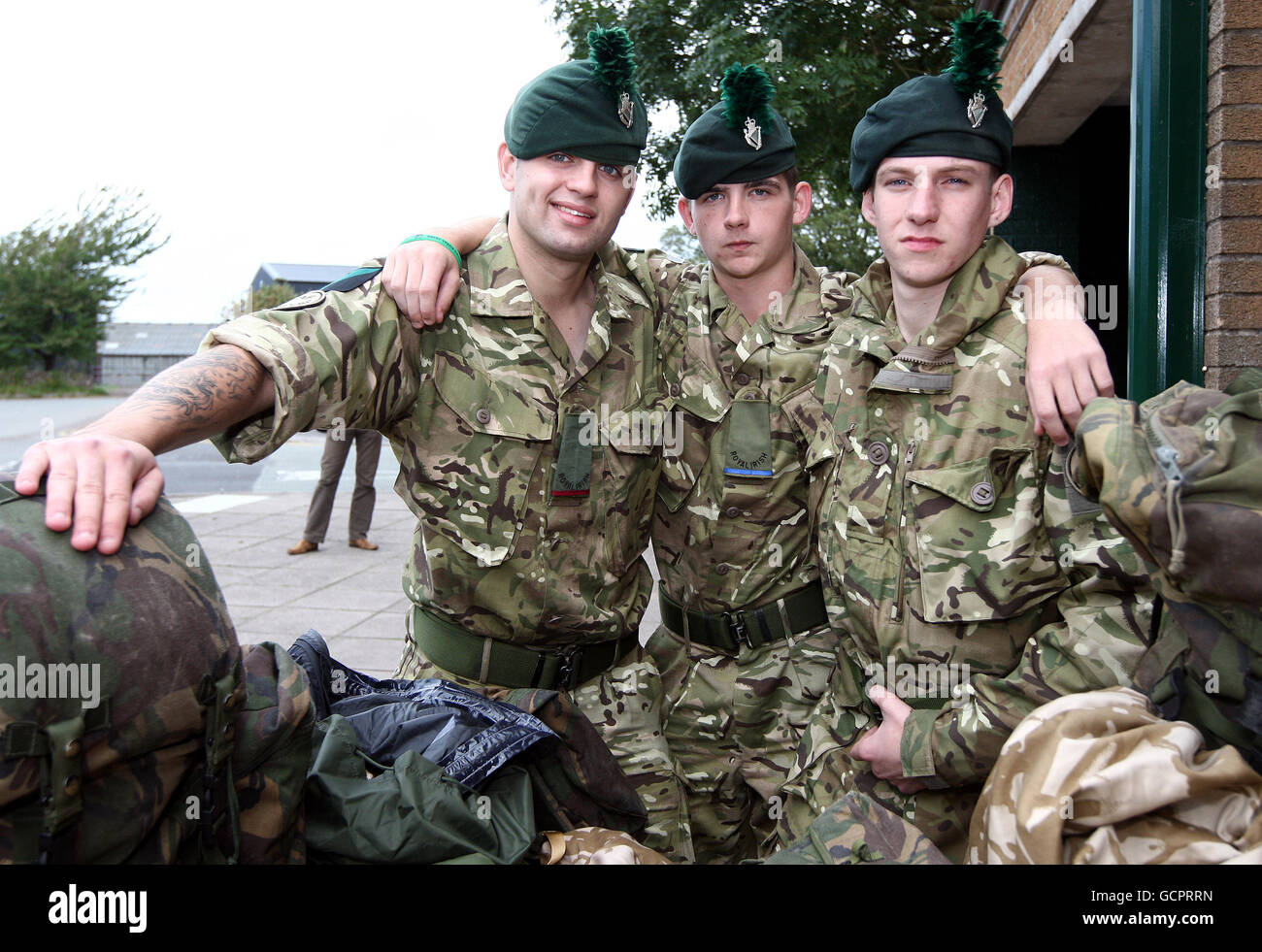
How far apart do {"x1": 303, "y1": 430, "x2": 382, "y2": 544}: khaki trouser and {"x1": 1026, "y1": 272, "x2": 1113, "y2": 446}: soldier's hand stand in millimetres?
6023

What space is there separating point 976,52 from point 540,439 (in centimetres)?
133

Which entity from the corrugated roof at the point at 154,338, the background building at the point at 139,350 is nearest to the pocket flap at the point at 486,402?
the background building at the point at 139,350

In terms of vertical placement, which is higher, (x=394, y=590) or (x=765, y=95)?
(x=765, y=95)

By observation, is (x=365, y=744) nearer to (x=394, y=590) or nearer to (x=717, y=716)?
(x=717, y=716)

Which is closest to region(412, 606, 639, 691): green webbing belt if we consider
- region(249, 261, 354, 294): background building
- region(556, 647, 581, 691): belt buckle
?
region(556, 647, 581, 691): belt buckle

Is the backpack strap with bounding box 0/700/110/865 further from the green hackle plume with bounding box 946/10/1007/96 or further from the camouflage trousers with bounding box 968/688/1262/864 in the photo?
the green hackle plume with bounding box 946/10/1007/96

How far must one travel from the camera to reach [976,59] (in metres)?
2.26

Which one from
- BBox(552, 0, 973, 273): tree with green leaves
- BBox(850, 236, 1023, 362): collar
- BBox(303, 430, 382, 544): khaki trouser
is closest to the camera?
BBox(850, 236, 1023, 362): collar

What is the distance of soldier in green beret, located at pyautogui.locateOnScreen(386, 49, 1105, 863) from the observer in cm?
267

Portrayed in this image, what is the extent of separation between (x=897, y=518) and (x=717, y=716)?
0.83 m
